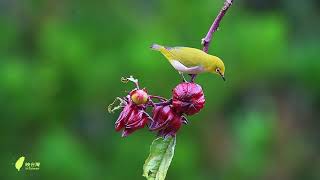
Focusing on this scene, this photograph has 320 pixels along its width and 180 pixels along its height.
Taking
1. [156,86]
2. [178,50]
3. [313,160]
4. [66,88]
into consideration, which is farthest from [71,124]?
[178,50]

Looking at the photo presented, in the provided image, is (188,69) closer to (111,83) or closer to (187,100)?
(187,100)
